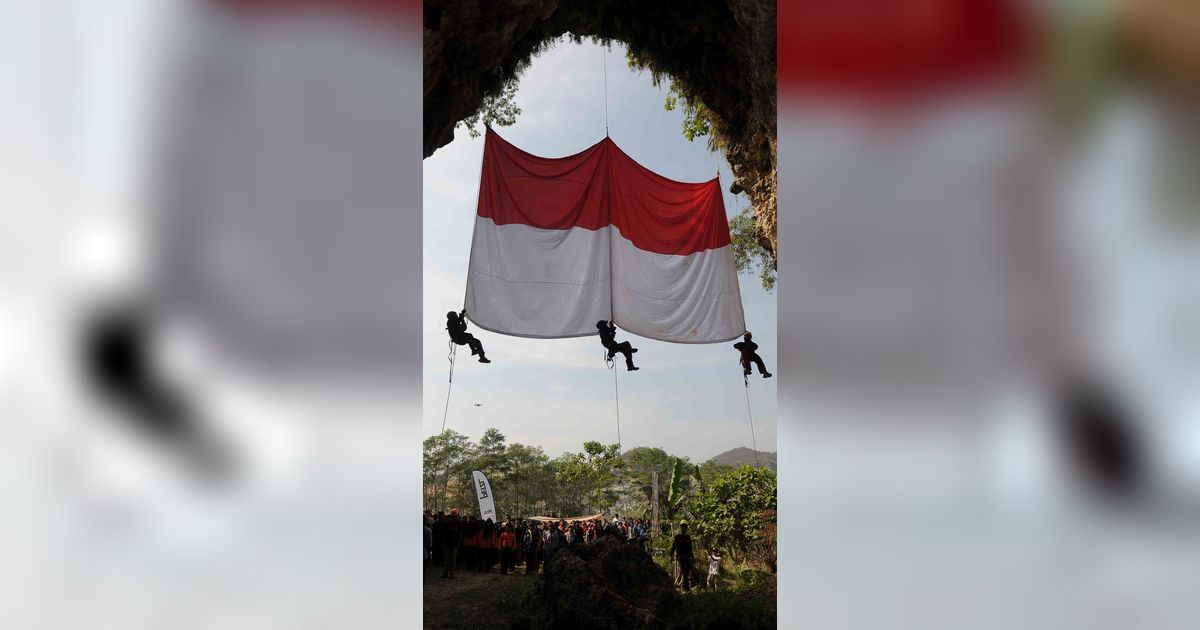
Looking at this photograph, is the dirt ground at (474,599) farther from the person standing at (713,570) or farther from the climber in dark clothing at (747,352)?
the climber in dark clothing at (747,352)

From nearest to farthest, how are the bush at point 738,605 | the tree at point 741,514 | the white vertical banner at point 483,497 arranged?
1. the bush at point 738,605
2. the tree at point 741,514
3. the white vertical banner at point 483,497

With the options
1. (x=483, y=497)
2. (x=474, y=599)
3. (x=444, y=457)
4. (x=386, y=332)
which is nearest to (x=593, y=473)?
(x=444, y=457)

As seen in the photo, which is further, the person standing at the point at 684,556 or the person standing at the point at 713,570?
the person standing at the point at 684,556

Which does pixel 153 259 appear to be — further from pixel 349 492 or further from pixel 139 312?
pixel 349 492

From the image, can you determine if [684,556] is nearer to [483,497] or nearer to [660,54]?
[483,497]

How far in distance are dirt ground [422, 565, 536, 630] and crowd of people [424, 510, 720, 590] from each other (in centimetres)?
20

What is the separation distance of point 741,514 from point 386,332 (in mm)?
11073

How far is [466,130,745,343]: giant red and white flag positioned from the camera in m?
8.52

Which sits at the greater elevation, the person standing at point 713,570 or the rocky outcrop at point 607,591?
the rocky outcrop at point 607,591

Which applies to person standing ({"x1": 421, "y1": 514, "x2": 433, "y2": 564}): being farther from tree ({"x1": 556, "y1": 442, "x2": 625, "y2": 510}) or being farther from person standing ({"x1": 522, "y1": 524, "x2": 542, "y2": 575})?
tree ({"x1": 556, "y1": 442, "x2": 625, "y2": 510})

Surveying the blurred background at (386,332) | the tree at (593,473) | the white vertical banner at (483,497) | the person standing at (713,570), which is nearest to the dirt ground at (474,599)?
the white vertical banner at (483,497)

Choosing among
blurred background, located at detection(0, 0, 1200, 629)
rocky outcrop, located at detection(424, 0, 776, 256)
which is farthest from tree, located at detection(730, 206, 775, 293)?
blurred background, located at detection(0, 0, 1200, 629)

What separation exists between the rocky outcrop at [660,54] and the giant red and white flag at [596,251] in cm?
99

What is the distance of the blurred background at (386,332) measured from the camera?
1229 mm
